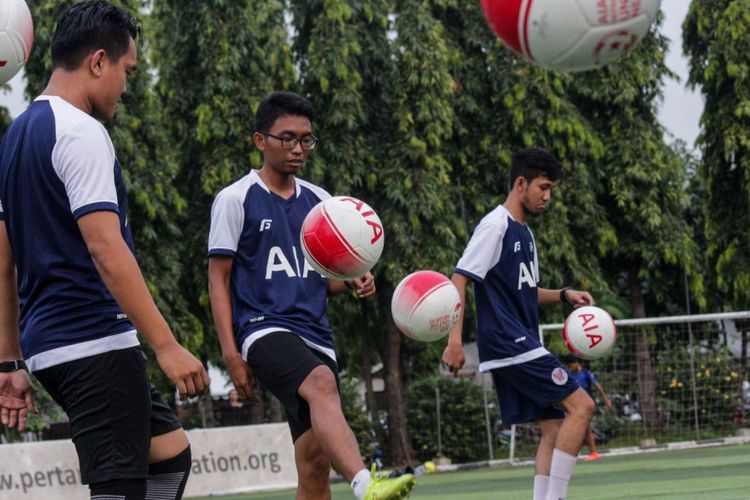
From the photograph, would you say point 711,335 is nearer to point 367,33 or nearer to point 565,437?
point 367,33

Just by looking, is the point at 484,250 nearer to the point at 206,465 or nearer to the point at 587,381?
the point at 206,465

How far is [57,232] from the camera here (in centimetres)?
432

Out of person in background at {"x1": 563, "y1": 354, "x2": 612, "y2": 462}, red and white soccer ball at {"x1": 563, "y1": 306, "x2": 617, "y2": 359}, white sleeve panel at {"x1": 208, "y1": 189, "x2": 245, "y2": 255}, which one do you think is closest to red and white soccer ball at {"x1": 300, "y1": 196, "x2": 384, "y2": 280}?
white sleeve panel at {"x1": 208, "y1": 189, "x2": 245, "y2": 255}

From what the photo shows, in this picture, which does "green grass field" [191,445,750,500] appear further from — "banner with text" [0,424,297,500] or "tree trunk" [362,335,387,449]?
"tree trunk" [362,335,387,449]

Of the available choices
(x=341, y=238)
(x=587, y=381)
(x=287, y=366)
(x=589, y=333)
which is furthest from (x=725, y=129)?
(x=287, y=366)

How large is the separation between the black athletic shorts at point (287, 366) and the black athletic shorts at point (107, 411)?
5.23 feet

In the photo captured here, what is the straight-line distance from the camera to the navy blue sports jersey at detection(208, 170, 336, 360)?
6.17m

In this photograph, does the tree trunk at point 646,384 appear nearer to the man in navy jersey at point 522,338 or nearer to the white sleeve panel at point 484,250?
the man in navy jersey at point 522,338

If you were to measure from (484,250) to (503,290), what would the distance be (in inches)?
12.2

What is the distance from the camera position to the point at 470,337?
Result: 112 feet

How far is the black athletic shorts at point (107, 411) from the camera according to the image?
4.18m

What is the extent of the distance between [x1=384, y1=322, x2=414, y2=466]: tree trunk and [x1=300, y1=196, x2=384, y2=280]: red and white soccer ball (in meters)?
17.2

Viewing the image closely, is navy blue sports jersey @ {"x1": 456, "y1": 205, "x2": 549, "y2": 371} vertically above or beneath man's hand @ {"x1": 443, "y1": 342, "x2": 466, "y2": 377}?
above

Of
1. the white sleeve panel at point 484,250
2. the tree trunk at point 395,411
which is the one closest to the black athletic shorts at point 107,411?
the white sleeve panel at point 484,250
